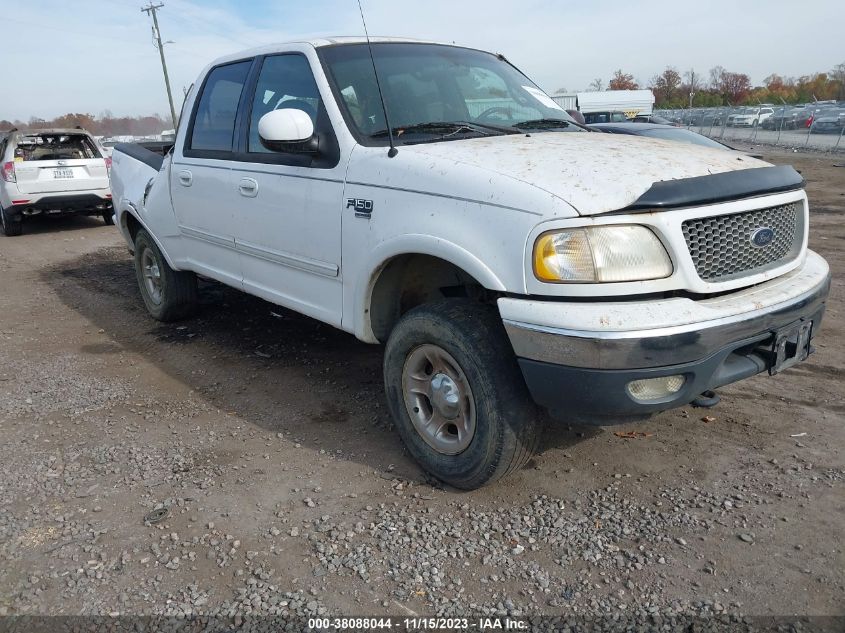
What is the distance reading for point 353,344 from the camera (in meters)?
5.25

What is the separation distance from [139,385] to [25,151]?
8.94 m

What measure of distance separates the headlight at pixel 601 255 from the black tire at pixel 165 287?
392cm

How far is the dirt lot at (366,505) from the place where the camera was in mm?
2537

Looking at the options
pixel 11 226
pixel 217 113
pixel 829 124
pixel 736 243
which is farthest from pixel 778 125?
pixel 736 243

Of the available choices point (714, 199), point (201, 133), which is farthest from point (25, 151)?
point (714, 199)

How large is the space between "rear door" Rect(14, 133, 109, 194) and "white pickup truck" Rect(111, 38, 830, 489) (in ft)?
27.6

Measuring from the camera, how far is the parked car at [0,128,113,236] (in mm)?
11172

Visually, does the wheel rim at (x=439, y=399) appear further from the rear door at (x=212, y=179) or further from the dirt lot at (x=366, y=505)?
the rear door at (x=212, y=179)

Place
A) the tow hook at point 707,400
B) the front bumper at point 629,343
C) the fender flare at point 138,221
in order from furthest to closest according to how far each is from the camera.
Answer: the fender flare at point 138,221, the tow hook at point 707,400, the front bumper at point 629,343

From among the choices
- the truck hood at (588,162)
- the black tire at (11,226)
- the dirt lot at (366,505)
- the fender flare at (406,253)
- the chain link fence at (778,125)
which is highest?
the truck hood at (588,162)

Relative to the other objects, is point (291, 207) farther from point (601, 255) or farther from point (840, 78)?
point (840, 78)

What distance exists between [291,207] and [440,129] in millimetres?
912

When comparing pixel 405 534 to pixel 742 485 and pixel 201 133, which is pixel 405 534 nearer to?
pixel 742 485

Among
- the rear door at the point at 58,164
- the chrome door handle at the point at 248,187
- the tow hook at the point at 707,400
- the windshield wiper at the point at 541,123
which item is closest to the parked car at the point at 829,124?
the rear door at the point at 58,164
